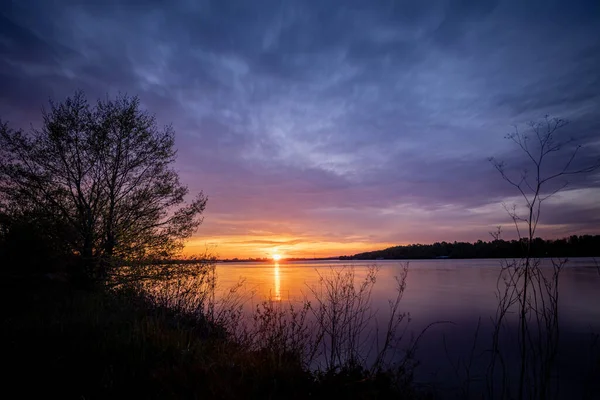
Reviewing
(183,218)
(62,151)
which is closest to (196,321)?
(183,218)

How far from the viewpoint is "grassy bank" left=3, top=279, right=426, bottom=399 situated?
16.8 feet

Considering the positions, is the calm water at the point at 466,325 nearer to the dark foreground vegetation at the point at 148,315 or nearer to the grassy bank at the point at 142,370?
the dark foreground vegetation at the point at 148,315

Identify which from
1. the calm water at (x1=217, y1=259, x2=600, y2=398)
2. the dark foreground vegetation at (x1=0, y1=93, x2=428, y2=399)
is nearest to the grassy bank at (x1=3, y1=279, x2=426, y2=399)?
the dark foreground vegetation at (x1=0, y1=93, x2=428, y2=399)

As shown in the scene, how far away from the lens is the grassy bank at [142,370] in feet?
16.8

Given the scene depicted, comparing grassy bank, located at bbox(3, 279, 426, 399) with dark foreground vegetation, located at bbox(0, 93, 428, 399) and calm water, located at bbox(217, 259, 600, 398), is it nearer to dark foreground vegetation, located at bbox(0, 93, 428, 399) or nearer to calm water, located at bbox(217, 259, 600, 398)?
dark foreground vegetation, located at bbox(0, 93, 428, 399)

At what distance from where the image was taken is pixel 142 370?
5.77 meters

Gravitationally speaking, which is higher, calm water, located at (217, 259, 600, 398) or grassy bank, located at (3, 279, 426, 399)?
grassy bank, located at (3, 279, 426, 399)

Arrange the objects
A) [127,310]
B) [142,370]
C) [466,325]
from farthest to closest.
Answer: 1. [466,325]
2. [127,310]
3. [142,370]

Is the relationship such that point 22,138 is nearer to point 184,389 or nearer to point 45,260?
point 45,260

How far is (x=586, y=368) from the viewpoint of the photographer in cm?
996

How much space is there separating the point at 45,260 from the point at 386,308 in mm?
18118

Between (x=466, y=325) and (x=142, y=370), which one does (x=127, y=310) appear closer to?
(x=142, y=370)

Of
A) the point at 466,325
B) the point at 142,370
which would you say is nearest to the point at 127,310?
the point at 142,370

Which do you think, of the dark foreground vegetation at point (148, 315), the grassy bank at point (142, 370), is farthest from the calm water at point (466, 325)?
the grassy bank at point (142, 370)
